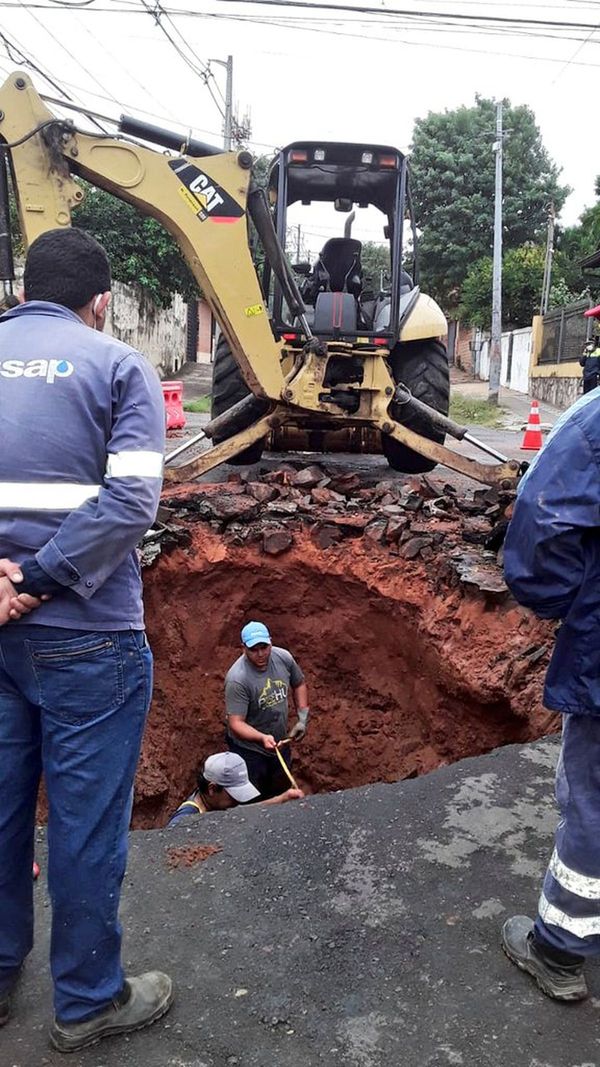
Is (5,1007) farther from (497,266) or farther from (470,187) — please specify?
(470,187)

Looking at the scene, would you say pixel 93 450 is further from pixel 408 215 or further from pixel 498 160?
pixel 498 160

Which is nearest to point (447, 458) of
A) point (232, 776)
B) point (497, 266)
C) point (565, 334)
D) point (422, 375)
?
point (422, 375)

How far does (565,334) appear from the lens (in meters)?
21.0

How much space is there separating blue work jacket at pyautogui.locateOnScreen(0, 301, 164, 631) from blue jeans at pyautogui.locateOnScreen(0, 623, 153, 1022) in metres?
0.10

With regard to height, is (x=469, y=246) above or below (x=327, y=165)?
above

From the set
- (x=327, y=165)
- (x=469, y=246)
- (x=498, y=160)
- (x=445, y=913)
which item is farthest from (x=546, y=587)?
(x=469, y=246)

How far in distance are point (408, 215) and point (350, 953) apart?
7.57m

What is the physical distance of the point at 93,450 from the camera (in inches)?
84.3

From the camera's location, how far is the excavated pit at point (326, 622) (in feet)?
19.2

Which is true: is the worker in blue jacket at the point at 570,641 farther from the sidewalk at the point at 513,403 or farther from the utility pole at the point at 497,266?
the utility pole at the point at 497,266

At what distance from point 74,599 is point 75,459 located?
1.20 feet

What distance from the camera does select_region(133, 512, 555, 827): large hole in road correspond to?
19.0 feet

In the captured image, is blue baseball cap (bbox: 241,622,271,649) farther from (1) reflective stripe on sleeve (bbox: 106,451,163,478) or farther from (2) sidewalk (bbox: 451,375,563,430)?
(2) sidewalk (bbox: 451,375,563,430)

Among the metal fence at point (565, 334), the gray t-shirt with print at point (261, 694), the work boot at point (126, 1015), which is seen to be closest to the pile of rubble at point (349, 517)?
the gray t-shirt with print at point (261, 694)
